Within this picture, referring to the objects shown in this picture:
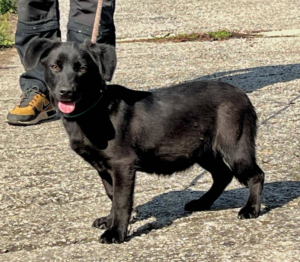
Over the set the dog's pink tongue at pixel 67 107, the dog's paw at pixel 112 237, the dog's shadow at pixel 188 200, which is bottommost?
the dog's shadow at pixel 188 200

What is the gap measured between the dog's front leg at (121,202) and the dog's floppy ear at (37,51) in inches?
28.4

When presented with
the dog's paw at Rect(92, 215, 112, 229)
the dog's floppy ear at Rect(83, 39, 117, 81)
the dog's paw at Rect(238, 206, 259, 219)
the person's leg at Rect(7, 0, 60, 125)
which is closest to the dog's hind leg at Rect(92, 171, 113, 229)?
the dog's paw at Rect(92, 215, 112, 229)

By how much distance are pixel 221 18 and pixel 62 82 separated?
8.72m

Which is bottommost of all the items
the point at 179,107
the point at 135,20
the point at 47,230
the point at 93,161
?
the point at 135,20

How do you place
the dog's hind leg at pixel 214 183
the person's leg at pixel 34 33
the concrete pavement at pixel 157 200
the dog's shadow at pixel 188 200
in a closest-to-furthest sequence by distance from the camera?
the concrete pavement at pixel 157 200 < the dog's shadow at pixel 188 200 < the dog's hind leg at pixel 214 183 < the person's leg at pixel 34 33

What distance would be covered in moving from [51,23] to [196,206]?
2507mm

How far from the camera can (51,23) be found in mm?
5188

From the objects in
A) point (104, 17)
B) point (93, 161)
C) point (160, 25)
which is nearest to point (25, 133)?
point (104, 17)

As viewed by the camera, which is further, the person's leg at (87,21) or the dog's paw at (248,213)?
the person's leg at (87,21)

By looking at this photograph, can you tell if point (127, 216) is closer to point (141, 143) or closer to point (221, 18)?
point (141, 143)

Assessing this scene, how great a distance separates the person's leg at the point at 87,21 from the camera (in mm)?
4445

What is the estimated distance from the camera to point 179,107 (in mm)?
3236

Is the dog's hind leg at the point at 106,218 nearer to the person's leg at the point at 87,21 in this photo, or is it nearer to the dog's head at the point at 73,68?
the dog's head at the point at 73,68

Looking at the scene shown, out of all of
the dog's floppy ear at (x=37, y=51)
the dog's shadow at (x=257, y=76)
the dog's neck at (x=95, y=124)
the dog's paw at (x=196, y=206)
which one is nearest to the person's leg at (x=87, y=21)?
the dog's floppy ear at (x=37, y=51)
